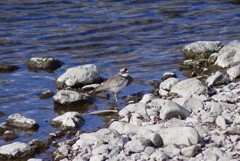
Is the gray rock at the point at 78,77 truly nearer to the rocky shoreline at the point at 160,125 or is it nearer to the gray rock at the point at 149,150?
the rocky shoreline at the point at 160,125

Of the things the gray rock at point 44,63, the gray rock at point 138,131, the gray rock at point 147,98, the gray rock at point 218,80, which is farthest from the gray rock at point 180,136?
the gray rock at point 44,63

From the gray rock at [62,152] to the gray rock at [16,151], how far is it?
490 millimetres

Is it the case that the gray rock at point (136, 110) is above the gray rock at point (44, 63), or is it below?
above

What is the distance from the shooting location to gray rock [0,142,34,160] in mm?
9734

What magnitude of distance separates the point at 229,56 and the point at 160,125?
4.63 metres

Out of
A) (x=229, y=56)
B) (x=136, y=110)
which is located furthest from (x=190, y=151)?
(x=229, y=56)

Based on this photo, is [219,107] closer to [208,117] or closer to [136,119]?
[208,117]

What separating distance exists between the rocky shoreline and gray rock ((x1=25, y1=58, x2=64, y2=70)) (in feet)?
5.29

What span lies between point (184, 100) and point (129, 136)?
65.4 inches

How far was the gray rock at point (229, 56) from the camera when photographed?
1384cm

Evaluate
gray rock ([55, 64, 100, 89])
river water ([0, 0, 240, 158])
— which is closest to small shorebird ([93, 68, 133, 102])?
river water ([0, 0, 240, 158])

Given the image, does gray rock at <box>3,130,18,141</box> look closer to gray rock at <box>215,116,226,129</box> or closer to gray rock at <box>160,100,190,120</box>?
gray rock at <box>160,100,190,120</box>

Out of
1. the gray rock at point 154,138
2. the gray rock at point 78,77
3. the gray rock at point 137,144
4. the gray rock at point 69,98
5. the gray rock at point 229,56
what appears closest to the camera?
the gray rock at point 137,144

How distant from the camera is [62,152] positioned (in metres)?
9.53
